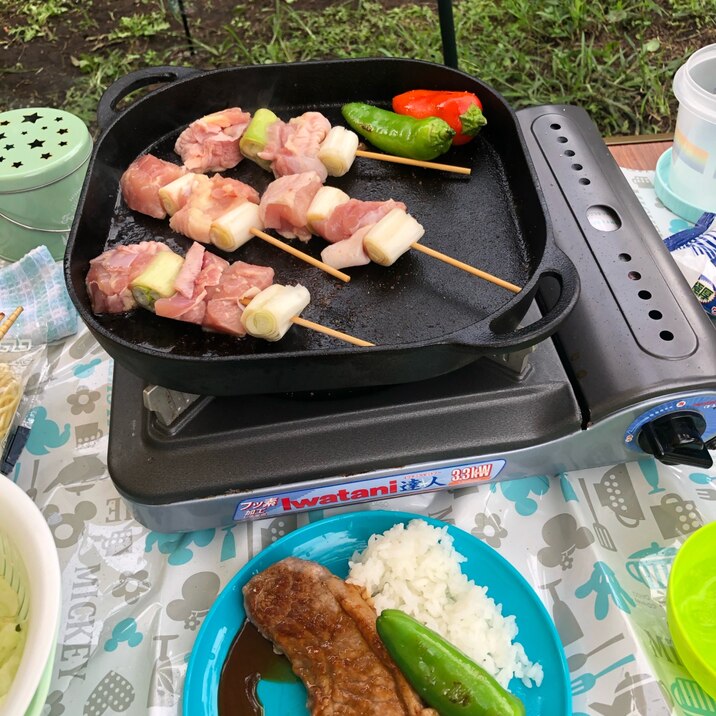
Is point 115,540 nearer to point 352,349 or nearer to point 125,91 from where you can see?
point 352,349

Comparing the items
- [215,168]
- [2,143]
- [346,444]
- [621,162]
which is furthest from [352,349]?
[621,162]

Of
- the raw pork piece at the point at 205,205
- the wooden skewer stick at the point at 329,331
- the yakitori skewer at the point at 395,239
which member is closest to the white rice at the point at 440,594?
the wooden skewer stick at the point at 329,331

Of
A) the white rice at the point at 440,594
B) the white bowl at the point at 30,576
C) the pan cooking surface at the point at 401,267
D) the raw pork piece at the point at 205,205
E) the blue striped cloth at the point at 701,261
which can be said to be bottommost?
the white rice at the point at 440,594

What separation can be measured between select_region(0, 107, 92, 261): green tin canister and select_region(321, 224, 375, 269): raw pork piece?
971 millimetres

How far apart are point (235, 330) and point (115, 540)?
66 cm

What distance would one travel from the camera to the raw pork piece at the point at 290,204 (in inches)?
69.4

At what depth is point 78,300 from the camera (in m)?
1.46

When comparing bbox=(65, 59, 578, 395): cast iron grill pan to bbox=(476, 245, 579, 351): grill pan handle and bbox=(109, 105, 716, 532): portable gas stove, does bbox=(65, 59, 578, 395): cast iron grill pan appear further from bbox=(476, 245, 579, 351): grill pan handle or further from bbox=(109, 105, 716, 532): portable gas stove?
bbox=(109, 105, 716, 532): portable gas stove

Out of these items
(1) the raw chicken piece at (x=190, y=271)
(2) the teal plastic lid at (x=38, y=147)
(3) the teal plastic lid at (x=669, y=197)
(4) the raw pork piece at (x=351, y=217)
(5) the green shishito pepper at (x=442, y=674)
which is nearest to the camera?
(5) the green shishito pepper at (x=442, y=674)

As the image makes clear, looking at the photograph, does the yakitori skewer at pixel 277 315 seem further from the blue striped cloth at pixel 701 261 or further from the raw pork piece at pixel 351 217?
the blue striped cloth at pixel 701 261

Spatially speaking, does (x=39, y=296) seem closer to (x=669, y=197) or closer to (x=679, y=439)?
(x=679, y=439)

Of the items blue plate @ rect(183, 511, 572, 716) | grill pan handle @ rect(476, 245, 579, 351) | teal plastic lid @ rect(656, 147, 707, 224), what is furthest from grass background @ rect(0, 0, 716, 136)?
blue plate @ rect(183, 511, 572, 716)

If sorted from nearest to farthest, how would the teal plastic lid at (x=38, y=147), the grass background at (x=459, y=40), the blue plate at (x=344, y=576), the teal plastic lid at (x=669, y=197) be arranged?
the blue plate at (x=344, y=576) → the teal plastic lid at (x=38, y=147) → the teal plastic lid at (x=669, y=197) → the grass background at (x=459, y=40)

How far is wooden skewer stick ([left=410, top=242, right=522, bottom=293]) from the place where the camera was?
1559mm
